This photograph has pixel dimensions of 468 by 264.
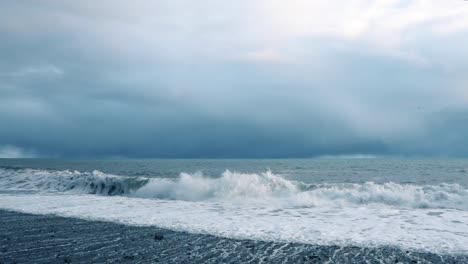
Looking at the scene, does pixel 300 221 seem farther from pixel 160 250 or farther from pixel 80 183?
pixel 80 183

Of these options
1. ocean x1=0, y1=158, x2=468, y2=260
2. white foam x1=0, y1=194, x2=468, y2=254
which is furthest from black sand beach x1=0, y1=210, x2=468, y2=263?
white foam x1=0, y1=194, x2=468, y2=254

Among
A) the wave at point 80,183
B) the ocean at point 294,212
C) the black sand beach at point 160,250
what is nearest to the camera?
the black sand beach at point 160,250

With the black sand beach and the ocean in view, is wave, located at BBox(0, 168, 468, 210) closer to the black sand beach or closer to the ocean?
the ocean

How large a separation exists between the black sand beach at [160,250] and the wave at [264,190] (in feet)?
30.6

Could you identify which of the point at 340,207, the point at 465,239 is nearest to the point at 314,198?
the point at 340,207

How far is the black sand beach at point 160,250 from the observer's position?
8.87m

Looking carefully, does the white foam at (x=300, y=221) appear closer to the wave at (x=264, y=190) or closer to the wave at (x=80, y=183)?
the wave at (x=264, y=190)

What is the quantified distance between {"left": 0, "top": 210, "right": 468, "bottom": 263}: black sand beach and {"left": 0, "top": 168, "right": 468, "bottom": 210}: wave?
9319 millimetres

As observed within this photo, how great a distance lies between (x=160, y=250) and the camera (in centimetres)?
973

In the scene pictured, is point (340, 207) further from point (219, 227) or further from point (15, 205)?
point (15, 205)

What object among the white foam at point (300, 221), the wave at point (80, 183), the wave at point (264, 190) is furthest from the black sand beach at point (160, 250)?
the wave at point (80, 183)

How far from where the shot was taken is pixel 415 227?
13156 mm

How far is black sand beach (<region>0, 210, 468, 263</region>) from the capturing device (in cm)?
887

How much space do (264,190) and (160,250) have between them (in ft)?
49.8
